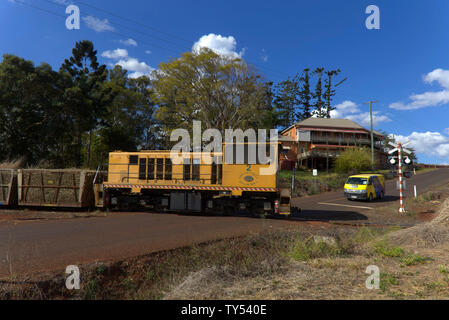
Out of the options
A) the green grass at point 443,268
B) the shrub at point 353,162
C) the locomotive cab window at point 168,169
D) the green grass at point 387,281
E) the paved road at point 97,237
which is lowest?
the paved road at point 97,237

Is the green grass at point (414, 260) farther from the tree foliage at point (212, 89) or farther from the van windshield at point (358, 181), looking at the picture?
the tree foliage at point (212, 89)

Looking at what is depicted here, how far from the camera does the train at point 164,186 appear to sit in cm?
1247

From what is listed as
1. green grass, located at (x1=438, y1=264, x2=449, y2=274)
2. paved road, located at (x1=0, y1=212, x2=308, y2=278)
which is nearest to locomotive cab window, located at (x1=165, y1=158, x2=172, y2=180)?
paved road, located at (x1=0, y1=212, x2=308, y2=278)

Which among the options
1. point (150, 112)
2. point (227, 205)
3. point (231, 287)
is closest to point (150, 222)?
point (227, 205)

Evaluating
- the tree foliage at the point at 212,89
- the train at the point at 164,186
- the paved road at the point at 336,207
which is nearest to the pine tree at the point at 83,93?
the tree foliage at the point at 212,89

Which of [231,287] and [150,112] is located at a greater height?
[150,112]

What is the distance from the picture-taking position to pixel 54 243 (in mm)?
7352

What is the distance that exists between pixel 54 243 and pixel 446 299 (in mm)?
8447

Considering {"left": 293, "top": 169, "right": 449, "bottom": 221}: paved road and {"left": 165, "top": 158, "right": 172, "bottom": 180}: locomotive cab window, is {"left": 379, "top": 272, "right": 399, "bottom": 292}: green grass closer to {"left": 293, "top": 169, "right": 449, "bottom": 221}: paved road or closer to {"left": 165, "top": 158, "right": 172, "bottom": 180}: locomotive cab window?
{"left": 293, "top": 169, "right": 449, "bottom": 221}: paved road

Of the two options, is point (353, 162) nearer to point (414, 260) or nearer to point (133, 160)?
point (133, 160)

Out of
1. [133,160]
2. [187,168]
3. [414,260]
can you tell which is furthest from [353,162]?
[414,260]

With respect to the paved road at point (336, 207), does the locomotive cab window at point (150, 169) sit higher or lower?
higher

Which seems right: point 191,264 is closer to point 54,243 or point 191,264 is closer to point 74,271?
point 74,271

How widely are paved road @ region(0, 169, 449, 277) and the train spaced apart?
133 centimetres
